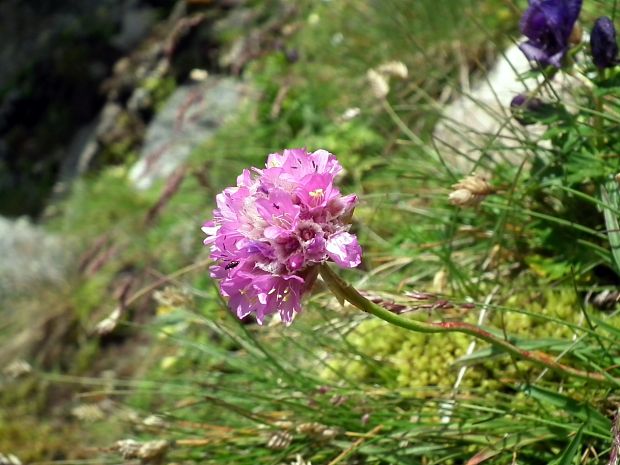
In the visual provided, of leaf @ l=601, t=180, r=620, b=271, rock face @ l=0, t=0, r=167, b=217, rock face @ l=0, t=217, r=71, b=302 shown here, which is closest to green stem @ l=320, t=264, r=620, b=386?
leaf @ l=601, t=180, r=620, b=271

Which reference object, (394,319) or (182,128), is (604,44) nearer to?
(394,319)

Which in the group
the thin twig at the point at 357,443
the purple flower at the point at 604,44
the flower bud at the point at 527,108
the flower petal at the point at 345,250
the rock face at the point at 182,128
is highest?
the rock face at the point at 182,128

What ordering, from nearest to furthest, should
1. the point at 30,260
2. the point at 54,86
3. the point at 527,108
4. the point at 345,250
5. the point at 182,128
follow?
the point at 345,250 < the point at 527,108 < the point at 30,260 < the point at 182,128 < the point at 54,86

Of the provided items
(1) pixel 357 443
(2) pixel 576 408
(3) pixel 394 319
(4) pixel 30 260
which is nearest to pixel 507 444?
(2) pixel 576 408

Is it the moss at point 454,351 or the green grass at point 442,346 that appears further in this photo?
the moss at point 454,351

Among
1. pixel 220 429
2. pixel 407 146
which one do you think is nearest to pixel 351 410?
pixel 220 429

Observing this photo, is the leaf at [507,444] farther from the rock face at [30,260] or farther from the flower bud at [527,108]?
the rock face at [30,260]

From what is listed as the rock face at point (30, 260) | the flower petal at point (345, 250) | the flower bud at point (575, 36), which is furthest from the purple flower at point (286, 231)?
the rock face at point (30, 260)

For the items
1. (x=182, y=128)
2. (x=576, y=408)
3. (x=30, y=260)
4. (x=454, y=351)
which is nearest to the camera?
(x=576, y=408)
